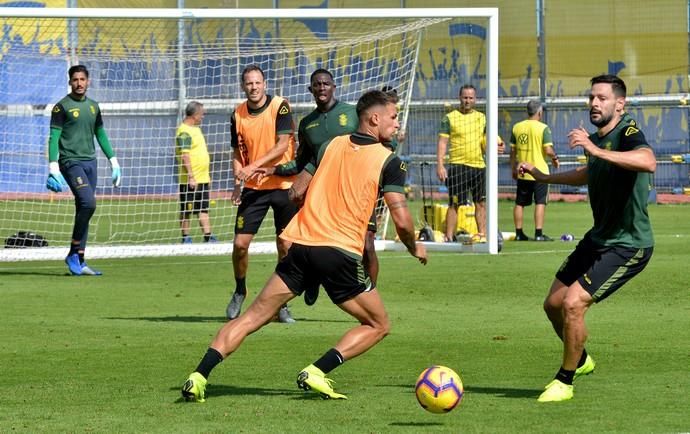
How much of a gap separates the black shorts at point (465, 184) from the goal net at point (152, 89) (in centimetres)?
131

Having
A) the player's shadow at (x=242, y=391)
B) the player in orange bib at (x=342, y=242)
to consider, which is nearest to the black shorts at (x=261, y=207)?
the player's shadow at (x=242, y=391)

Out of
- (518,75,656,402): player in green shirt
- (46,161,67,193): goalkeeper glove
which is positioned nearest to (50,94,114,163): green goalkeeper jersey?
(46,161,67,193): goalkeeper glove

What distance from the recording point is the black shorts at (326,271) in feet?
27.3

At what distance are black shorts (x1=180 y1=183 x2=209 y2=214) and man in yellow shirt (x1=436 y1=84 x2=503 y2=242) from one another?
3742mm

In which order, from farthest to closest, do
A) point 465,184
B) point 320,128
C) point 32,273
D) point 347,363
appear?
point 465,184
point 32,273
point 320,128
point 347,363

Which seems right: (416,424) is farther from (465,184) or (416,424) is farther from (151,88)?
(151,88)

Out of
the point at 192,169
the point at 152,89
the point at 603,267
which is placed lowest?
the point at 603,267

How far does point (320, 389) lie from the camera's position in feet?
27.3

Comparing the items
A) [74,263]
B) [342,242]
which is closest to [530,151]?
[74,263]

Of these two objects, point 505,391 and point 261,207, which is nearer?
point 505,391

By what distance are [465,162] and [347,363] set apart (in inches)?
434

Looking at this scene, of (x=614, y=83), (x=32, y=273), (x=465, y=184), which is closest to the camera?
(x=614, y=83)

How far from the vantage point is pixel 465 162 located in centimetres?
2070

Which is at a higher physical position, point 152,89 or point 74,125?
point 152,89
